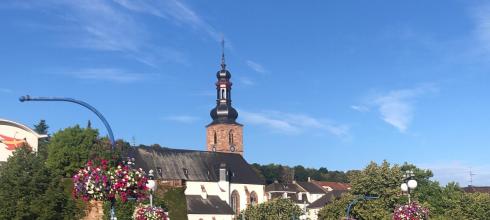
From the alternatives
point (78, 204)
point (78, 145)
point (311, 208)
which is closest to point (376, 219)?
point (78, 204)

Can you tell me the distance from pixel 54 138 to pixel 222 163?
3313 cm

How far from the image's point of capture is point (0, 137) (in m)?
79.5

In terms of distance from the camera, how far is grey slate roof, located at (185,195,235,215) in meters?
92.4

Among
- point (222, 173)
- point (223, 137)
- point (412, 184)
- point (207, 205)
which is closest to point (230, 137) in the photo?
point (223, 137)

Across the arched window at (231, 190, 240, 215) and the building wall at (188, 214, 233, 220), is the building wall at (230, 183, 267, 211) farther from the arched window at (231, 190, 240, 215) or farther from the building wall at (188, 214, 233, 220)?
the building wall at (188, 214, 233, 220)

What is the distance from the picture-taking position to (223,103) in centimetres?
12200

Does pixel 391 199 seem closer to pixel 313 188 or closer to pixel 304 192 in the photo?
pixel 304 192

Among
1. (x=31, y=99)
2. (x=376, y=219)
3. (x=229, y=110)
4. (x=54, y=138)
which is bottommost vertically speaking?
(x=376, y=219)

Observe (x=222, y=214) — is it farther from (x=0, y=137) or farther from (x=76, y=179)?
(x=76, y=179)

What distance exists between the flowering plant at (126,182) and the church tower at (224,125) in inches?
3732

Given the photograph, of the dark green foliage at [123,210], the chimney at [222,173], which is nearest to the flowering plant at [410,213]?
the dark green foliage at [123,210]

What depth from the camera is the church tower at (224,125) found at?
120 metres

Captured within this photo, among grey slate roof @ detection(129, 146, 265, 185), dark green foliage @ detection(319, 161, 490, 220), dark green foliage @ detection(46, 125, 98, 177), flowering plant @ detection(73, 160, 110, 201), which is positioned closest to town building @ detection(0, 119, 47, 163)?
dark green foliage @ detection(46, 125, 98, 177)

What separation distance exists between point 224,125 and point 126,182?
314ft
